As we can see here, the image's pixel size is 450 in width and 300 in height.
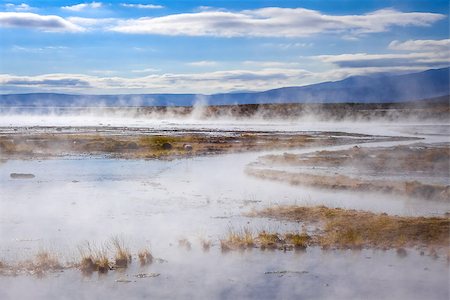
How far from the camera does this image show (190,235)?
52.6 feet

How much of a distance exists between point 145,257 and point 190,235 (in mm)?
2460

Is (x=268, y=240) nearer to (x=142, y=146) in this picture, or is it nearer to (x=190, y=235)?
(x=190, y=235)

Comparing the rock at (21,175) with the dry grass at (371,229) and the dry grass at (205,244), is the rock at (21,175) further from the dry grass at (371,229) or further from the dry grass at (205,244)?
the dry grass at (205,244)

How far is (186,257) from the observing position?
1416 centimetres

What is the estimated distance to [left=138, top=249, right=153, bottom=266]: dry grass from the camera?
13593 millimetres

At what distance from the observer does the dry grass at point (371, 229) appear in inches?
594

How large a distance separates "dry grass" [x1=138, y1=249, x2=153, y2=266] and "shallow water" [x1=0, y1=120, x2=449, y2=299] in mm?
324

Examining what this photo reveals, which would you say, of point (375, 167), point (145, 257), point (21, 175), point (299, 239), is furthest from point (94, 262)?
point (375, 167)

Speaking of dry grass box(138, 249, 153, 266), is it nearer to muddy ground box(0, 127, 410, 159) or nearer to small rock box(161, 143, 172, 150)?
muddy ground box(0, 127, 410, 159)

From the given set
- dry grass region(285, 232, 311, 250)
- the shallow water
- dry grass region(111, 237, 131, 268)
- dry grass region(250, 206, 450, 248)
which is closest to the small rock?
the shallow water

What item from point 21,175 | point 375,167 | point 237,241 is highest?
point 21,175

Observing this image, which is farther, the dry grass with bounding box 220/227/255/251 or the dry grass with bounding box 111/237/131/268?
the dry grass with bounding box 220/227/255/251

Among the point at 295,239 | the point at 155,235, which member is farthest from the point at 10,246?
the point at 295,239

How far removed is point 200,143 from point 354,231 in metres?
33.5
